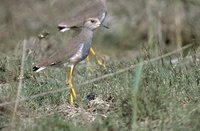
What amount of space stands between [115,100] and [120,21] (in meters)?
6.87

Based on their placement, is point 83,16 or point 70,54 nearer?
point 70,54

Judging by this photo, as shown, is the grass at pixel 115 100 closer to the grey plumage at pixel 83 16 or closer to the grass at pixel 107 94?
the grass at pixel 107 94

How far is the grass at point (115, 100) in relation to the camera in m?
5.86

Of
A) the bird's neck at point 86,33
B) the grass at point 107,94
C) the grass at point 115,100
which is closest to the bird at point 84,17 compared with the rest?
the grass at point 107,94

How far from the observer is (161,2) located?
12.3 meters

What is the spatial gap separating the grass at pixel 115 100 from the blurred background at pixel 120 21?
138 inches

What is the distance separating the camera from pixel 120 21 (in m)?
13.7

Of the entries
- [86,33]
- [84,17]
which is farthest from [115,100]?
[84,17]

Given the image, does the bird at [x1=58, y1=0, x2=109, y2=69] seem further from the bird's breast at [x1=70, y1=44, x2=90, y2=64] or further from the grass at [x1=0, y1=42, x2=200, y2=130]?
the bird's breast at [x1=70, y1=44, x2=90, y2=64]

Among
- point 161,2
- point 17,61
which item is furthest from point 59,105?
point 161,2

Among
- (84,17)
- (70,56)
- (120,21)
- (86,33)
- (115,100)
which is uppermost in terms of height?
(120,21)

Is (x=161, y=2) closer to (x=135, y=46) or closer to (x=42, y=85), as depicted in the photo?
(x=135, y=46)

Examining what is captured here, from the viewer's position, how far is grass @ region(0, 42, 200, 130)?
586 cm

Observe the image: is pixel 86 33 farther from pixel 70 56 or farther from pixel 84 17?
pixel 84 17
